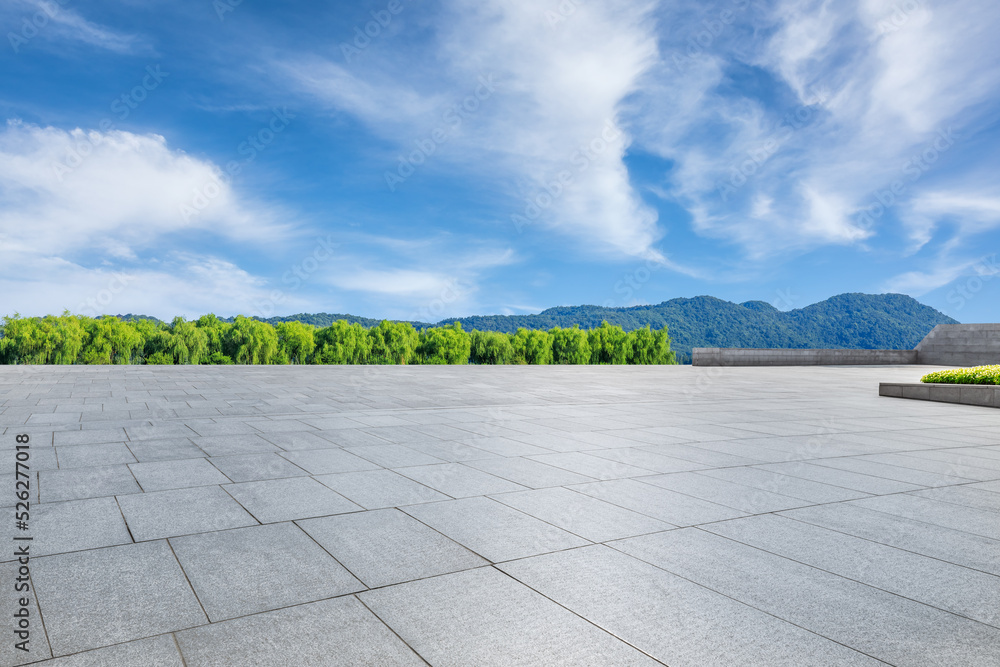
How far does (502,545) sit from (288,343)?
7621 centimetres

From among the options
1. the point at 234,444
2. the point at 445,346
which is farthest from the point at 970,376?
the point at 445,346

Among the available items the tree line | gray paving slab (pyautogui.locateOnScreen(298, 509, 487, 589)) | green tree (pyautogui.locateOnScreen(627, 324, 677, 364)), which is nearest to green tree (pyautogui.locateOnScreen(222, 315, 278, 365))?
the tree line

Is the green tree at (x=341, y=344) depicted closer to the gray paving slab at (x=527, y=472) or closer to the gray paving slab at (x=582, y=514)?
the gray paving slab at (x=527, y=472)

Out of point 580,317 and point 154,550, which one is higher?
point 580,317

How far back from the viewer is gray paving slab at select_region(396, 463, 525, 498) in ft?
15.8

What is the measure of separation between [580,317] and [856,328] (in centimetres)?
6123

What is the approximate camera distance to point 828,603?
Answer: 2865mm

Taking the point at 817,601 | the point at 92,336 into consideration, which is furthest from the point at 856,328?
the point at 817,601

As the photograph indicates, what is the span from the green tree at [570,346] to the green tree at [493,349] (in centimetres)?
Answer: 720

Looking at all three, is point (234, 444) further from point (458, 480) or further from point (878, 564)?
point (878, 564)

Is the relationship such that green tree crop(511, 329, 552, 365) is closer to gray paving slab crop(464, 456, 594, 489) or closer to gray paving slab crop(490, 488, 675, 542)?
gray paving slab crop(464, 456, 594, 489)

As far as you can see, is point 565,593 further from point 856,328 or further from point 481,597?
point 856,328

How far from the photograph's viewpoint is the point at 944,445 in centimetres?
740

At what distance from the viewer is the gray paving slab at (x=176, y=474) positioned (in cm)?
484
